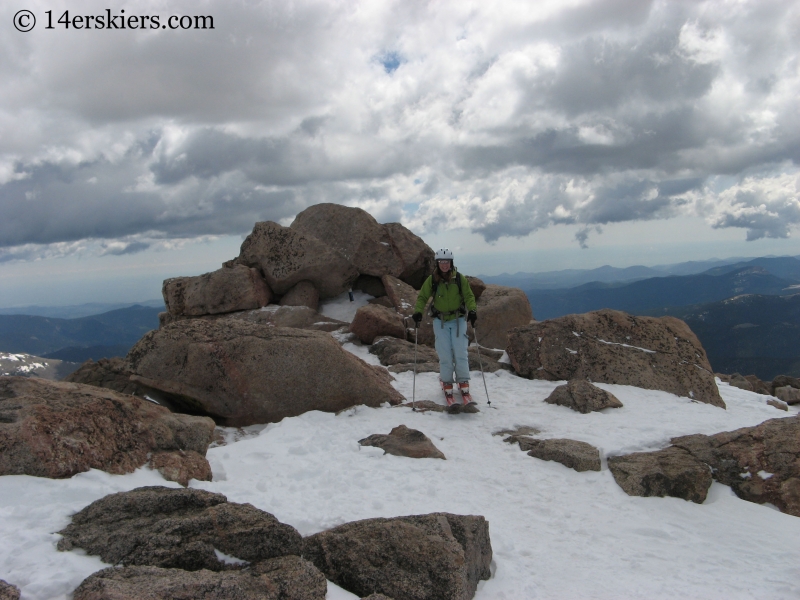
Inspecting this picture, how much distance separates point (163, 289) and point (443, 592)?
24635mm

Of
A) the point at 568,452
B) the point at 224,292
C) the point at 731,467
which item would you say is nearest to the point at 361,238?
the point at 224,292

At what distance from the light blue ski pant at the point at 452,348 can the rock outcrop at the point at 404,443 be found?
392 centimetres

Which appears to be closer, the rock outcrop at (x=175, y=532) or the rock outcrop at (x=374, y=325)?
the rock outcrop at (x=175, y=532)

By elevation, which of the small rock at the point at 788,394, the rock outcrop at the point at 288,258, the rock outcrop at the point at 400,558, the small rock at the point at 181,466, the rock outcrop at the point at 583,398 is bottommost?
the small rock at the point at 788,394

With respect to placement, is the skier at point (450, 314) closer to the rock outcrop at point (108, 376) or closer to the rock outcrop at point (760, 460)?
the rock outcrop at point (760, 460)

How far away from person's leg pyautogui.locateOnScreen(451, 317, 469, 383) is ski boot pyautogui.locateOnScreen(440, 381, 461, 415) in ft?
1.32

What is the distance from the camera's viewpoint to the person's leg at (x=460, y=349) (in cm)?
1477

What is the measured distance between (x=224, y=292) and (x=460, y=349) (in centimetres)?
1384

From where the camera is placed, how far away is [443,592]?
218 inches

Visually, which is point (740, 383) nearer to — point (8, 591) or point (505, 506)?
point (505, 506)

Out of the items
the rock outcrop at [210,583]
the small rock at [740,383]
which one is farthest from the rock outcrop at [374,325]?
the small rock at [740,383]

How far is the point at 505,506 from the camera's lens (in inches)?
358

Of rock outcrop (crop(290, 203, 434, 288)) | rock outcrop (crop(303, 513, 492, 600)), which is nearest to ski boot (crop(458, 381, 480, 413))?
rock outcrop (crop(303, 513, 492, 600))

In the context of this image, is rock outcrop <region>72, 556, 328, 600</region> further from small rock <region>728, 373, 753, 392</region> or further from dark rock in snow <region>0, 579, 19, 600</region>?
small rock <region>728, 373, 753, 392</region>
